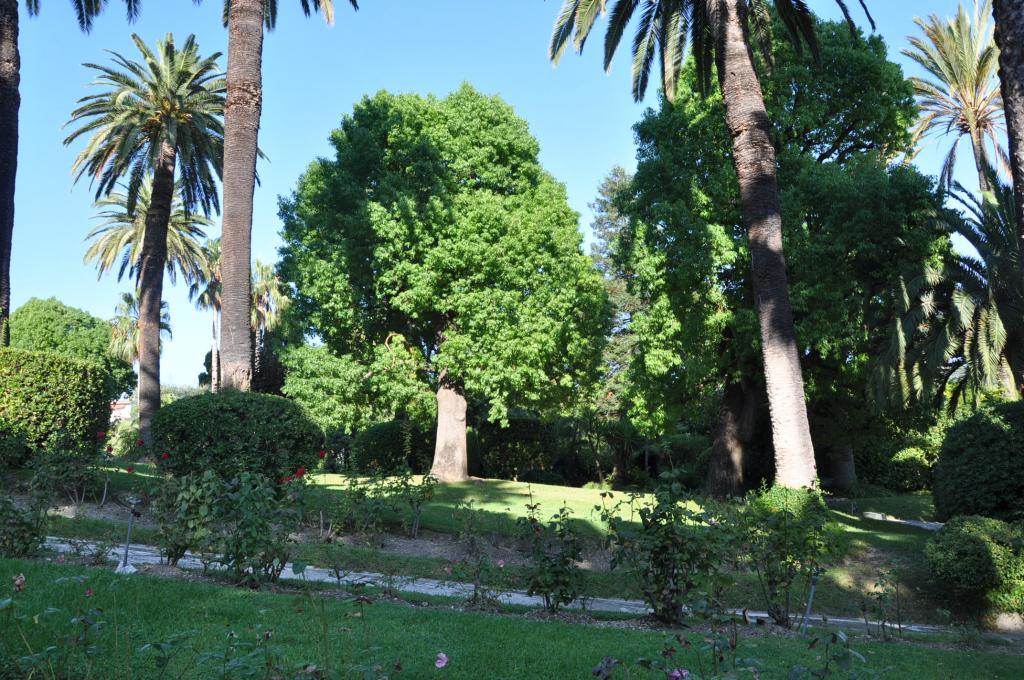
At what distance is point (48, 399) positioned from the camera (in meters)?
11.6

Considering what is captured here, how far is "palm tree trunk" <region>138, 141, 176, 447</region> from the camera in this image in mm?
21844

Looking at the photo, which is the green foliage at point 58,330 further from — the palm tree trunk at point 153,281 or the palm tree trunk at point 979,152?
the palm tree trunk at point 979,152

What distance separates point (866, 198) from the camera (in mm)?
15414

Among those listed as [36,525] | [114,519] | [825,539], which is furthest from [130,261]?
[825,539]

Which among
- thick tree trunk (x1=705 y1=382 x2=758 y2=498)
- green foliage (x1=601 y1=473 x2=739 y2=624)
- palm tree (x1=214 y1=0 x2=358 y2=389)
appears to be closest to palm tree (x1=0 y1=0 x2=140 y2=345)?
palm tree (x1=214 y1=0 x2=358 y2=389)

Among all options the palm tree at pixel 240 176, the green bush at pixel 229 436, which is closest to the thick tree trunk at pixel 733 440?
the green bush at pixel 229 436

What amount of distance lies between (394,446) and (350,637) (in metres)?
20.2

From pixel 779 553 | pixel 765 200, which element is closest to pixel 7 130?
pixel 765 200

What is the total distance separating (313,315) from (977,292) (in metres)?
15.8

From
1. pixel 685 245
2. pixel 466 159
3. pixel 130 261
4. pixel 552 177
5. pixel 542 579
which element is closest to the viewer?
pixel 542 579

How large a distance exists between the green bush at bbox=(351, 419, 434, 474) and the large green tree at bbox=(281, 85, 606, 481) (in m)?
3.62

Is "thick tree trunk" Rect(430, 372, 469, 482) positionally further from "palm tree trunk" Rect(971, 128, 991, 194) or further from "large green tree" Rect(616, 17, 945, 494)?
"palm tree trunk" Rect(971, 128, 991, 194)

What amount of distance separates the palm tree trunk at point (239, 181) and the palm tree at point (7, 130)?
3889 millimetres

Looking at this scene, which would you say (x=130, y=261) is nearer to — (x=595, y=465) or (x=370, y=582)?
(x=595, y=465)
